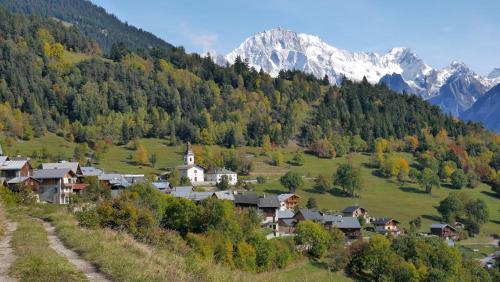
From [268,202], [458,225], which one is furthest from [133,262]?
[458,225]

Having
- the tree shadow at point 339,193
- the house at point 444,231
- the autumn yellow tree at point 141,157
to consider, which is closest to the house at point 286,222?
the house at point 444,231

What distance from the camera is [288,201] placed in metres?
98.9

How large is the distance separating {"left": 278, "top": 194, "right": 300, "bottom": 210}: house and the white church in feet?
59.7

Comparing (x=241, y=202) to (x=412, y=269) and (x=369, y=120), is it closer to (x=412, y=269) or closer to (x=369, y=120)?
(x=412, y=269)

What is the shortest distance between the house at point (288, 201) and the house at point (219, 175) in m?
18.1

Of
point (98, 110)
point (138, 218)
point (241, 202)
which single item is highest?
point (98, 110)

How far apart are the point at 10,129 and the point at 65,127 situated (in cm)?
1585

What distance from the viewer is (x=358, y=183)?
11650 centimetres

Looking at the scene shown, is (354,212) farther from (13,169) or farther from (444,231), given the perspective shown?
(13,169)

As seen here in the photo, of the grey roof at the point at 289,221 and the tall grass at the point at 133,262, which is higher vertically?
the tall grass at the point at 133,262

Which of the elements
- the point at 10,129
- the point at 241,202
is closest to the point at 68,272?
the point at 241,202

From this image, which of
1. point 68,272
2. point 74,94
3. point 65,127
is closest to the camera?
point 68,272

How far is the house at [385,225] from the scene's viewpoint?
90450 millimetres

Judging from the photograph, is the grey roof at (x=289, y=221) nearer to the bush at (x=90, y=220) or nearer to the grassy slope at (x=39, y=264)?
the bush at (x=90, y=220)
